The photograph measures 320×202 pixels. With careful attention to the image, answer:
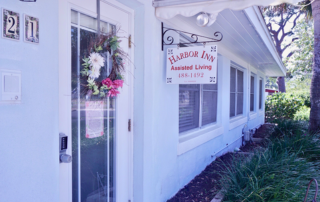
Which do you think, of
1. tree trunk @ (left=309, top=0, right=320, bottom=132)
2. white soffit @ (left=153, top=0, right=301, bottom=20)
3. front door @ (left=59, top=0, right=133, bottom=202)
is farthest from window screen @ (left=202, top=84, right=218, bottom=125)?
front door @ (left=59, top=0, right=133, bottom=202)

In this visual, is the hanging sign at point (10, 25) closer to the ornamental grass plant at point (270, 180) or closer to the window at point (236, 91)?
the ornamental grass plant at point (270, 180)

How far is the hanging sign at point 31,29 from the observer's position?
5.83ft

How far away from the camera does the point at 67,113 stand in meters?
2.27

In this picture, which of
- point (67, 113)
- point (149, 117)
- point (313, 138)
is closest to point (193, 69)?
point (149, 117)

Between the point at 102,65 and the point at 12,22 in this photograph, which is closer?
the point at 12,22

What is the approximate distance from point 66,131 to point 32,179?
0.54 meters

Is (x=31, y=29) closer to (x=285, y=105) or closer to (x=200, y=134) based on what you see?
(x=200, y=134)

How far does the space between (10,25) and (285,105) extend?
1699 centimetres

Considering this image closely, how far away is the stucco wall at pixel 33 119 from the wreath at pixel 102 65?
45cm

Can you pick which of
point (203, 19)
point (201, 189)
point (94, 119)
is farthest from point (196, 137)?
point (94, 119)

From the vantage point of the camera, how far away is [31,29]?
181 centimetres

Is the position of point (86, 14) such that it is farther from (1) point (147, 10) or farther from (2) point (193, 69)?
(2) point (193, 69)

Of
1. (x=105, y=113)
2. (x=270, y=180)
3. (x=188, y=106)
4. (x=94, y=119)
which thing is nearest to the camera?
(x=94, y=119)

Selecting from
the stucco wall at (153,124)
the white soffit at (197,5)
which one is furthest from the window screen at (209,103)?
the white soffit at (197,5)
